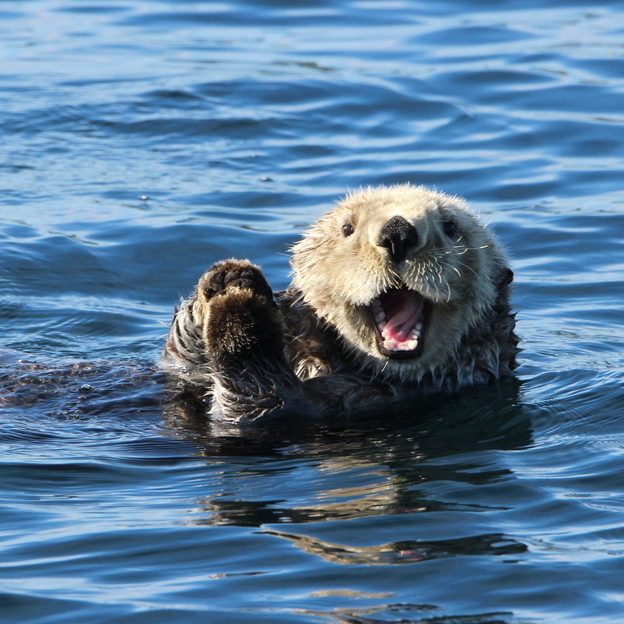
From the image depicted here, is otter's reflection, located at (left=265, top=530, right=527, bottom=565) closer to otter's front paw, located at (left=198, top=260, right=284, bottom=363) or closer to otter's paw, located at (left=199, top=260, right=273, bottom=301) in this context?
otter's front paw, located at (left=198, top=260, right=284, bottom=363)

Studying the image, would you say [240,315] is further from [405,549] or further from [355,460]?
[405,549]

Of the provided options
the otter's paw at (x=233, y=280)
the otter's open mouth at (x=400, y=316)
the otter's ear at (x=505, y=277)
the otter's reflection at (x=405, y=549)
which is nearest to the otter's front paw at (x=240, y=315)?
the otter's paw at (x=233, y=280)

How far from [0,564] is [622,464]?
8.47ft

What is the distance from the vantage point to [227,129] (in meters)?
11.1

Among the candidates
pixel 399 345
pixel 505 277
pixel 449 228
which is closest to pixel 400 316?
pixel 399 345

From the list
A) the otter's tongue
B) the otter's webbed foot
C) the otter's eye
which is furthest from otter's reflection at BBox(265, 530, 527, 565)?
the otter's eye

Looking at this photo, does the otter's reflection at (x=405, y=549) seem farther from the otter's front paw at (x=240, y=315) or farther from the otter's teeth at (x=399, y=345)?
the otter's teeth at (x=399, y=345)

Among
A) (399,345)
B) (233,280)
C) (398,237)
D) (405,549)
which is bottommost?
(405,549)

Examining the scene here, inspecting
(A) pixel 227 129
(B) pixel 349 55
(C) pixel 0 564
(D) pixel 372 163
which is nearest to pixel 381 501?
(C) pixel 0 564

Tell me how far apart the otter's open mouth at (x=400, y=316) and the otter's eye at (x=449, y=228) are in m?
0.34

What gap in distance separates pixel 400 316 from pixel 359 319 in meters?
0.19

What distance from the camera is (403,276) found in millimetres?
4609

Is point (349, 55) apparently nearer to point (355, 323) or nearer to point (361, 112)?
point (361, 112)

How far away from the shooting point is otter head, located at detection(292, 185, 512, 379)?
4625mm
